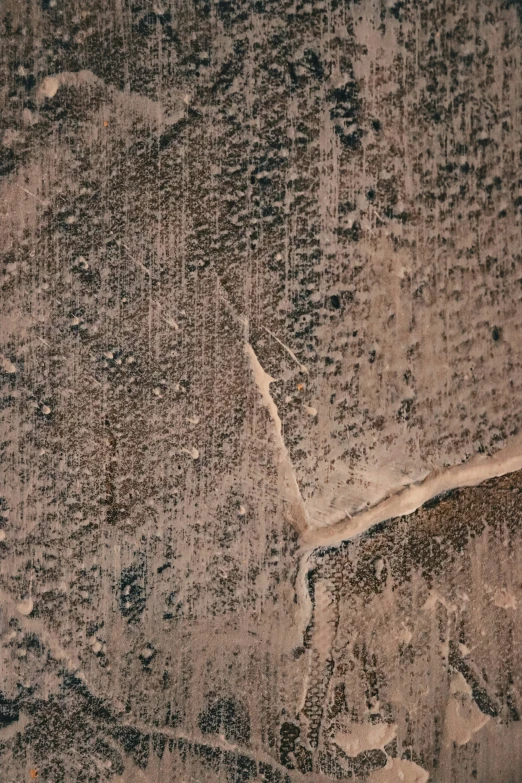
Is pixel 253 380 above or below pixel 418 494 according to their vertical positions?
above

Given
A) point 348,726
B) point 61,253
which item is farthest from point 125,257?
point 348,726

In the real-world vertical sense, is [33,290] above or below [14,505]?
above

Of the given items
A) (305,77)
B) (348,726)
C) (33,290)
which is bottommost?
(348,726)

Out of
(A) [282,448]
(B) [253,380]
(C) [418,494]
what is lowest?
(C) [418,494]

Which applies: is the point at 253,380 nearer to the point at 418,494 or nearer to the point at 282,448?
the point at 282,448

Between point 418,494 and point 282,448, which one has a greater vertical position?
point 282,448

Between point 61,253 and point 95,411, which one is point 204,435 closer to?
point 95,411

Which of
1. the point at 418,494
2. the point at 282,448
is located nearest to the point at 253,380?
the point at 282,448
